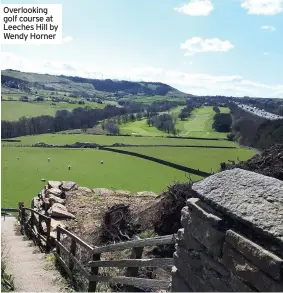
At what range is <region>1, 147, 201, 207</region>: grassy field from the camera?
39969 mm

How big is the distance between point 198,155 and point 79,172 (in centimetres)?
1711

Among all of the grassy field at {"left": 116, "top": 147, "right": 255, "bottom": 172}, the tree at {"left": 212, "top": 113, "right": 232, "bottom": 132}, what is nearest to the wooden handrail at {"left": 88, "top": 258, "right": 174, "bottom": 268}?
the grassy field at {"left": 116, "top": 147, "right": 255, "bottom": 172}

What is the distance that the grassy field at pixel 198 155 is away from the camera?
49.0 metres

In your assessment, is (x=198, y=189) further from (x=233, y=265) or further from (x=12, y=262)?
(x=12, y=262)

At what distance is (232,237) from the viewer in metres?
2.94

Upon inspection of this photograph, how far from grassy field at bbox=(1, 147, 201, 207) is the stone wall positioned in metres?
33.1

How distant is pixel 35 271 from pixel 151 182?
106 ft

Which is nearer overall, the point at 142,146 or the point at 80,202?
the point at 80,202

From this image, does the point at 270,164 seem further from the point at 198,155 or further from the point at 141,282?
the point at 198,155

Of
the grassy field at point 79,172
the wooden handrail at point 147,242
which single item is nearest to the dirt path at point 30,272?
the wooden handrail at point 147,242

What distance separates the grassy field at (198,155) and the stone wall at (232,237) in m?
42.0

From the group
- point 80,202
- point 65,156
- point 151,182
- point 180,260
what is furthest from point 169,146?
point 180,260

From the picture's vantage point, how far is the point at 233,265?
2.95m

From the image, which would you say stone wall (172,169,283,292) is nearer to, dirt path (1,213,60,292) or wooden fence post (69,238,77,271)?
dirt path (1,213,60,292)
